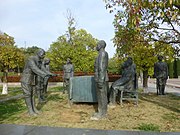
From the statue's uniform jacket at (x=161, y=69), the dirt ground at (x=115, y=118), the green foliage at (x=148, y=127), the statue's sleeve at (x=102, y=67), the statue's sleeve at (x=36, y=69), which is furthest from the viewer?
the statue's uniform jacket at (x=161, y=69)

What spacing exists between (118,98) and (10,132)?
5.84 m

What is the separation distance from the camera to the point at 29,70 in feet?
23.9

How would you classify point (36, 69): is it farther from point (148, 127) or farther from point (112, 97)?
point (148, 127)

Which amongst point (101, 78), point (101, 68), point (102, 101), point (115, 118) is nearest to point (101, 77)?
point (101, 78)

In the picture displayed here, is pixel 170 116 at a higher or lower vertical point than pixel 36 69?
lower

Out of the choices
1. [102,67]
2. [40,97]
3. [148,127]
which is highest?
[102,67]

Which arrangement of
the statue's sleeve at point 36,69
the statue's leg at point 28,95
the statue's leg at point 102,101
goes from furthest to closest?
the statue's leg at point 28,95 → the statue's sleeve at point 36,69 → the statue's leg at point 102,101

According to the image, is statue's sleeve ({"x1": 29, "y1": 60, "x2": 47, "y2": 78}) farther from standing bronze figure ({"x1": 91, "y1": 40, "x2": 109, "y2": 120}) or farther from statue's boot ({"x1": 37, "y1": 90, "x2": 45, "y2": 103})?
statue's boot ({"x1": 37, "y1": 90, "x2": 45, "y2": 103})

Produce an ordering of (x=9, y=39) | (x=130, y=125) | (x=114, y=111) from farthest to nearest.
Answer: (x=9, y=39)
(x=114, y=111)
(x=130, y=125)

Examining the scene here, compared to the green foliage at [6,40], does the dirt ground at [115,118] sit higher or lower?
lower

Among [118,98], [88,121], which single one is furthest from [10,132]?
[118,98]

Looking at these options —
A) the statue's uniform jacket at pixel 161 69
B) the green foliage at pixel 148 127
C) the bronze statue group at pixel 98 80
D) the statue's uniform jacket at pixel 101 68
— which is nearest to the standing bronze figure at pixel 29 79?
the bronze statue group at pixel 98 80

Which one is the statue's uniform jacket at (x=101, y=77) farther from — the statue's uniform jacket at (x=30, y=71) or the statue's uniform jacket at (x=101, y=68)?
the statue's uniform jacket at (x=30, y=71)

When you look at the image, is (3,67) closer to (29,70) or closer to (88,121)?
(29,70)
